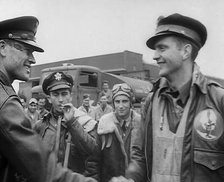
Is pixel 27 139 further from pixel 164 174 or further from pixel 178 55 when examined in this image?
pixel 178 55

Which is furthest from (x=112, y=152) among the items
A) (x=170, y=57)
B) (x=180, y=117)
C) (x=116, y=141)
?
(x=170, y=57)

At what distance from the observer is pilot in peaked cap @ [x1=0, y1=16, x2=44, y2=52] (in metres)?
2.76

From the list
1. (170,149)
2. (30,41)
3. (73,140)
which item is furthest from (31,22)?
(73,140)

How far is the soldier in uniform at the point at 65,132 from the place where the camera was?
4.38m

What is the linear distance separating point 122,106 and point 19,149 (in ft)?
9.31

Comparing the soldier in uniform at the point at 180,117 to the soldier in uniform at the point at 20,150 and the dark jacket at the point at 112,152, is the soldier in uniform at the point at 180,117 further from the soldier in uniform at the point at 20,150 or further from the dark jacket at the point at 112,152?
the dark jacket at the point at 112,152

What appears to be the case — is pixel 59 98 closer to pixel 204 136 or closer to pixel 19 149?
pixel 204 136

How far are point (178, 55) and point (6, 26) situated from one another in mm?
1347

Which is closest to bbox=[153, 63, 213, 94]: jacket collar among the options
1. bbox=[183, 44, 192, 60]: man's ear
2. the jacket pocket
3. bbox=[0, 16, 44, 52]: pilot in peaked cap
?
bbox=[183, 44, 192, 60]: man's ear

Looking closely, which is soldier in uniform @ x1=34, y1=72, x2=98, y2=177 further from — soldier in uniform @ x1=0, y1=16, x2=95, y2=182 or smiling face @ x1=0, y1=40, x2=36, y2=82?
soldier in uniform @ x1=0, y1=16, x2=95, y2=182

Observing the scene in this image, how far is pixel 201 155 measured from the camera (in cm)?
298

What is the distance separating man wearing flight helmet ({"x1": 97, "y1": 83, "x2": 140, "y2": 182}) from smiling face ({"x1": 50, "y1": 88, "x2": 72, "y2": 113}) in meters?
0.51

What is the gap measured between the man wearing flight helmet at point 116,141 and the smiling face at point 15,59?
1.98 metres

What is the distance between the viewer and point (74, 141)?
445 centimetres
